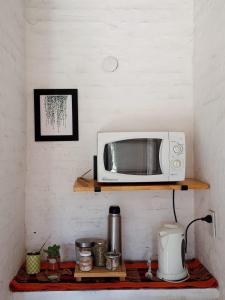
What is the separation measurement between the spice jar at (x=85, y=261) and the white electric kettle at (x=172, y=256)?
362mm

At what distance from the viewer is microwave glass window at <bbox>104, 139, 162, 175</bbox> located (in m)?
1.51

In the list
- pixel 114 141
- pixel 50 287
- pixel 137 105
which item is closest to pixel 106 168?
pixel 114 141

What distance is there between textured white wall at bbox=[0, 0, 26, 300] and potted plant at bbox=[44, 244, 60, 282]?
0.17m

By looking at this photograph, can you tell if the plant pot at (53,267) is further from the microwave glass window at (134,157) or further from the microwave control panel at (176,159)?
the microwave control panel at (176,159)

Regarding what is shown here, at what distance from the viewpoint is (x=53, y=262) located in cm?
163

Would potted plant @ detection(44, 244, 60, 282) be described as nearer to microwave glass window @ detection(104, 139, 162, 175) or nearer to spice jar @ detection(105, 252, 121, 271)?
spice jar @ detection(105, 252, 121, 271)

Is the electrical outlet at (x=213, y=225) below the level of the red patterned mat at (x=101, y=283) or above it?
above

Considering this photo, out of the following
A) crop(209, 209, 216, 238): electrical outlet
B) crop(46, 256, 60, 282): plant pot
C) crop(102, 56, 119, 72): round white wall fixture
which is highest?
crop(102, 56, 119, 72): round white wall fixture

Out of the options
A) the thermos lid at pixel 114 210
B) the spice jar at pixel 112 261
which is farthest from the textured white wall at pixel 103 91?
the spice jar at pixel 112 261

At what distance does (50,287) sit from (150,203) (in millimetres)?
709

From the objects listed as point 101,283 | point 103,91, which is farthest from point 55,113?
point 101,283

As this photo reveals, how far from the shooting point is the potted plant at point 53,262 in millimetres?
1579

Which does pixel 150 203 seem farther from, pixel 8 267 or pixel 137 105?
pixel 8 267

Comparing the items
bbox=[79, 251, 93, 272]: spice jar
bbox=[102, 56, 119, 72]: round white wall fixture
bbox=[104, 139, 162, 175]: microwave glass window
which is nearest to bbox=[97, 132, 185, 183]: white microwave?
bbox=[104, 139, 162, 175]: microwave glass window
